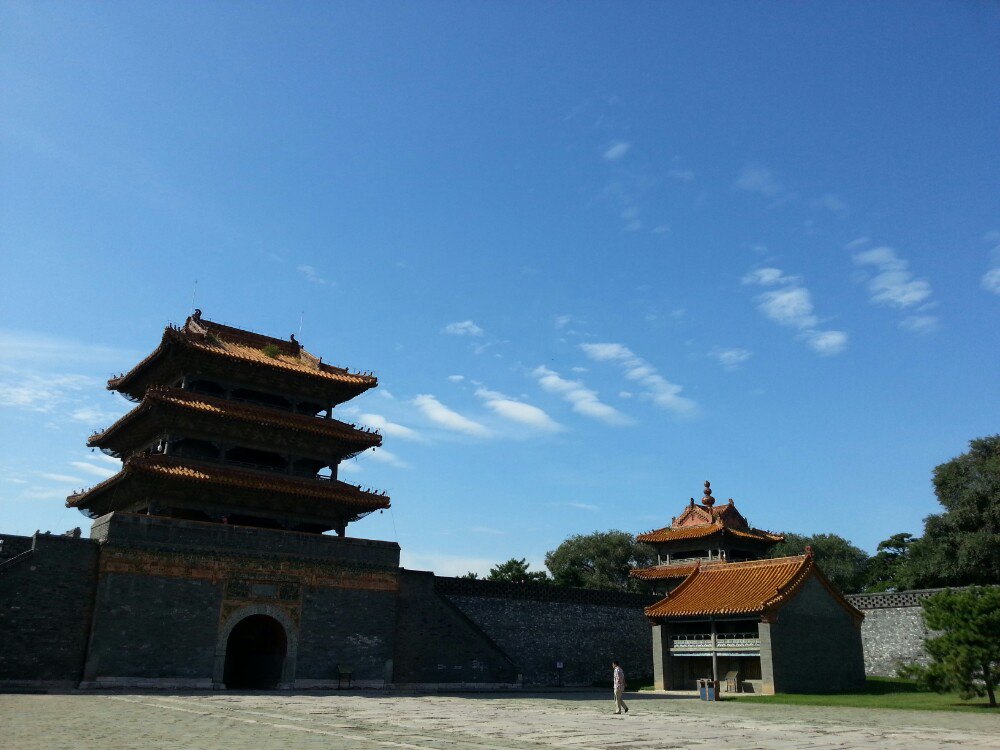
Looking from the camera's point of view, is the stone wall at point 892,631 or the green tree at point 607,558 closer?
the stone wall at point 892,631

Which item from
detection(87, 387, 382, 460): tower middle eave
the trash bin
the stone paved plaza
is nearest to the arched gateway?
the stone paved plaza

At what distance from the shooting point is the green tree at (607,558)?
218 feet

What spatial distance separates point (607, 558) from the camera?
66938mm

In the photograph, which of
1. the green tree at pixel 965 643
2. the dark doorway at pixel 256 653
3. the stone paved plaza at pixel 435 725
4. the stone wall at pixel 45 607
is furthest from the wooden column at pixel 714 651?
the stone wall at pixel 45 607

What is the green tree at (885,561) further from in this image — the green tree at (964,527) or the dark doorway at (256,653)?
the dark doorway at (256,653)

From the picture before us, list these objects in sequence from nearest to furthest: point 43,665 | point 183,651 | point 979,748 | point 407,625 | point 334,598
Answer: point 979,748
point 43,665
point 183,651
point 334,598
point 407,625

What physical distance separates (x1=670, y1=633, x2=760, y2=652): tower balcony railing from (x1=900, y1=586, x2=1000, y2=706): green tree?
26.2 feet

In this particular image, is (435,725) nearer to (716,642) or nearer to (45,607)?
(45,607)

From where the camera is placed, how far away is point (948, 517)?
40.8 metres

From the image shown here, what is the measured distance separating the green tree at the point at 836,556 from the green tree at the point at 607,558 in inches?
428

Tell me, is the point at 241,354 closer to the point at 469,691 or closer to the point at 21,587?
the point at 21,587

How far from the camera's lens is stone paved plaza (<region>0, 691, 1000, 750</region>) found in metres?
11.3

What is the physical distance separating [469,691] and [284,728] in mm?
16496

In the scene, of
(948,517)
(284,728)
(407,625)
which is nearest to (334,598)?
(407,625)
